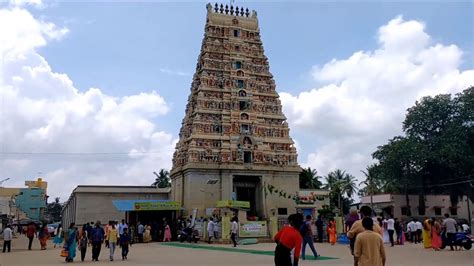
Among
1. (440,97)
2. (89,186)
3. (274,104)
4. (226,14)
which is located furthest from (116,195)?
(440,97)

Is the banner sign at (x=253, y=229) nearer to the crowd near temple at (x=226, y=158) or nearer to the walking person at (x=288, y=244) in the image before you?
the crowd near temple at (x=226, y=158)

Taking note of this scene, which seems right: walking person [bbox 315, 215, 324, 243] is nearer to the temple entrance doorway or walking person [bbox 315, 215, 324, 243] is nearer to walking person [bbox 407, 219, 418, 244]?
walking person [bbox 407, 219, 418, 244]

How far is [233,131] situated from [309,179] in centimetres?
2728

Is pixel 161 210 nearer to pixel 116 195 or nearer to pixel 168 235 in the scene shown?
pixel 168 235

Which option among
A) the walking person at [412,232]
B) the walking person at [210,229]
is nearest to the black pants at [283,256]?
the walking person at [412,232]

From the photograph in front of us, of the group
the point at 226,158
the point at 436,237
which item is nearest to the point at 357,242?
the point at 436,237

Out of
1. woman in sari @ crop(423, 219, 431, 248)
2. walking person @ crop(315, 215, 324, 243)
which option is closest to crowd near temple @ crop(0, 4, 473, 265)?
walking person @ crop(315, 215, 324, 243)

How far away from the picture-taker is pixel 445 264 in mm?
13711

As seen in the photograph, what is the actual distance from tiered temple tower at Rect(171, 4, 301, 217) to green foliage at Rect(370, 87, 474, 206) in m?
15.3

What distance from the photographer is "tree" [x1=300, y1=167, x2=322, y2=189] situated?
211 ft

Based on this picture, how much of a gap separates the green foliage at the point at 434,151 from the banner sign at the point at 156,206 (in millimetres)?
26490

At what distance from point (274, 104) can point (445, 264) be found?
30.4 meters

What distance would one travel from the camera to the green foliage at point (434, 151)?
48625 millimetres

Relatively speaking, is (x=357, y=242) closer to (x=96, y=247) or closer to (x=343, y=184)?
(x=96, y=247)
